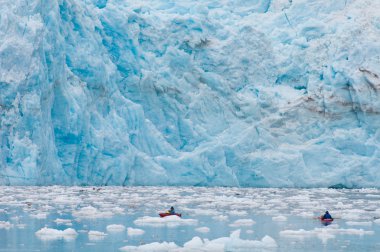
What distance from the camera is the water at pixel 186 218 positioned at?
9.54 metres

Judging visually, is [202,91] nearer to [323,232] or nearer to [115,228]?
[323,232]

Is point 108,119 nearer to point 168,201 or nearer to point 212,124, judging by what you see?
point 212,124

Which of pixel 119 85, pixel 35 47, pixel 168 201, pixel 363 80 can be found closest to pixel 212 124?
pixel 119 85

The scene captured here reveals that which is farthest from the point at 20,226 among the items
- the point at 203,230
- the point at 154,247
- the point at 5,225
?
the point at 154,247

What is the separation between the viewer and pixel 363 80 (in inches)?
1041

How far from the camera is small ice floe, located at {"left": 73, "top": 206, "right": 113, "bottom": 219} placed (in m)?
12.9

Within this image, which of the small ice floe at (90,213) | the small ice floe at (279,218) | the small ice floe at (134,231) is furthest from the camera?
the small ice floe at (279,218)

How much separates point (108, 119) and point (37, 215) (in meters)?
11.7

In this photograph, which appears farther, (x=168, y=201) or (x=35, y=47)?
(x=35, y=47)

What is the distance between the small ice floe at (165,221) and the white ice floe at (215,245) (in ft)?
8.39

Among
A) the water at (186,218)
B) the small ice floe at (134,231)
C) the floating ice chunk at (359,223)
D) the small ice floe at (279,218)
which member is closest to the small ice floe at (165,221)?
the water at (186,218)

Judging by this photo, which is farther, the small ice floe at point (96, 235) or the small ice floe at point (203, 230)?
the small ice floe at point (203, 230)

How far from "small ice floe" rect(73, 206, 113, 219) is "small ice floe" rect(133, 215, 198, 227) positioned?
88cm

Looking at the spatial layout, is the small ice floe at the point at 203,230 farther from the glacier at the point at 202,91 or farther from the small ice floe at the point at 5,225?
the glacier at the point at 202,91
